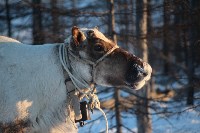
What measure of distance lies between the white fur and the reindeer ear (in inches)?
11.5

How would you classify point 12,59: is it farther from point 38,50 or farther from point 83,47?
point 83,47

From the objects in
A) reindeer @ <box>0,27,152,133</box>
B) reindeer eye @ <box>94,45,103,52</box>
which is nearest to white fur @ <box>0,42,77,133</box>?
reindeer @ <box>0,27,152,133</box>

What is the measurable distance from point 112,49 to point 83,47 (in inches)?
11.0

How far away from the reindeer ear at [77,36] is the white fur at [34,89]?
0.96 feet

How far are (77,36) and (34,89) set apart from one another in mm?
653

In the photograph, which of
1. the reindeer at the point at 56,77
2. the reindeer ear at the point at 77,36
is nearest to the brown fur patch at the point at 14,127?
the reindeer at the point at 56,77

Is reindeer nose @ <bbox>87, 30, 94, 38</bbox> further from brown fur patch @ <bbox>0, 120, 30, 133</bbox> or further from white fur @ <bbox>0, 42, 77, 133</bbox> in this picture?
brown fur patch @ <bbox>0, 120, 30, 133</bbox>

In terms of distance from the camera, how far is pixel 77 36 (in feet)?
12.2

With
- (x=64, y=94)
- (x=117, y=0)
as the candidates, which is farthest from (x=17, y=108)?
(x=117, y=0)

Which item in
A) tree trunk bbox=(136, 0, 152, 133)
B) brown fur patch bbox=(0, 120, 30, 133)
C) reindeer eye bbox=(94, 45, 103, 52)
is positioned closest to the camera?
brown fur patch bbox=(0, 120, 30, 133)

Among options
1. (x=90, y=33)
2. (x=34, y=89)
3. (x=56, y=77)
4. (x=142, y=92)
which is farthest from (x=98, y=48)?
(x=142, y=92)

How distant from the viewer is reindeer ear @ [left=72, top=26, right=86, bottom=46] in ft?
12.1

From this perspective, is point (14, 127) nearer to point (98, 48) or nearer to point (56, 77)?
point (56, 77)

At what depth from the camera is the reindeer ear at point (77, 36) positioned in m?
3.68
